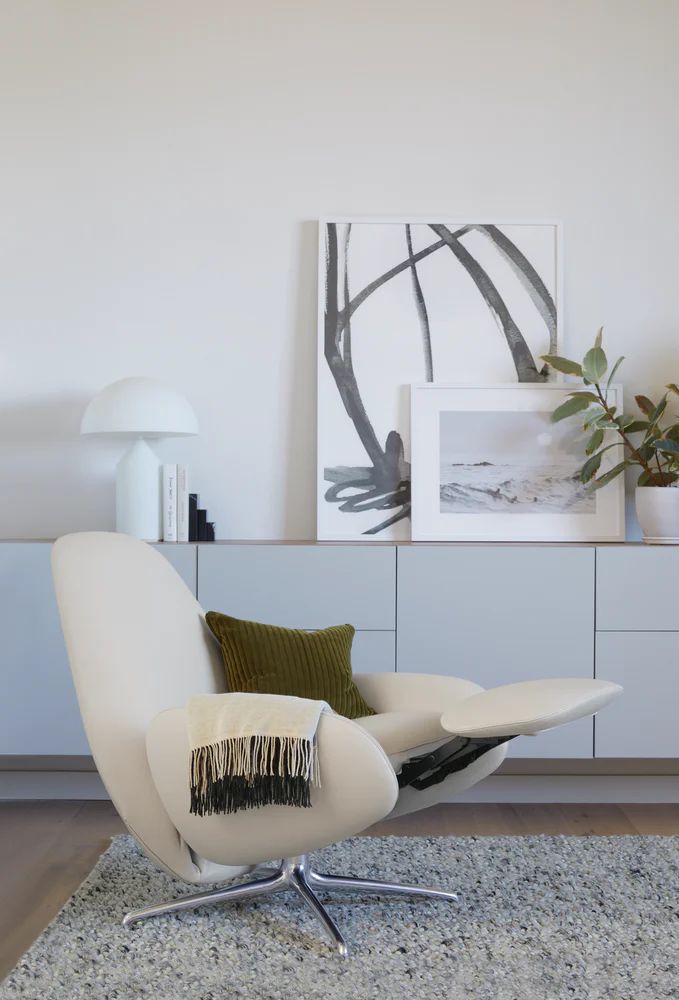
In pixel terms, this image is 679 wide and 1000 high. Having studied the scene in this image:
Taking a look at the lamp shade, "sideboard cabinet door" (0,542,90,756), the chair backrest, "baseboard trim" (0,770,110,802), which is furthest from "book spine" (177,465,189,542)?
"baseboard trim" (0,770,110,802)

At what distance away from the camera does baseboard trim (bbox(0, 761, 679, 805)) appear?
10.1 feet

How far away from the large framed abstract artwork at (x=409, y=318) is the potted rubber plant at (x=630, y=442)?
20 centimetres

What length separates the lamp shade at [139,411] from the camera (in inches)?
117

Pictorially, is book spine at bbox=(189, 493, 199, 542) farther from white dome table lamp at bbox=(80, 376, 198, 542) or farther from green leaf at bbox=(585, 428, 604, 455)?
green leaf at bbox=(585, 428, 604, 455)

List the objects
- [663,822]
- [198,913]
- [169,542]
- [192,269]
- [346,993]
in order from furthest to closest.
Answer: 1. [192,269]
2. [169,542]
3. [663,822]
4. [198,913]
5. [346,993]

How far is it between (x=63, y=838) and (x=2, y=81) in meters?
2.54

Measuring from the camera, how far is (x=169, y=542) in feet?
10.0

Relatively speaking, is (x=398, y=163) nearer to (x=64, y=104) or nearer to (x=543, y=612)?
(x=64, y=104)

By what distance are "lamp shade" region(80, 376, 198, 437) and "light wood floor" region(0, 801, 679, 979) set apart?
117 centimetres

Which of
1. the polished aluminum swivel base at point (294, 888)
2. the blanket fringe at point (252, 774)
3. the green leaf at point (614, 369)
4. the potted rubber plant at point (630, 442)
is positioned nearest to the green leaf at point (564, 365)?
the potted rubber plant at point (630, 442)

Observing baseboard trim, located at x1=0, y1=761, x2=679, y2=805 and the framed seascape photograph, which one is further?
the framed seascape photograph

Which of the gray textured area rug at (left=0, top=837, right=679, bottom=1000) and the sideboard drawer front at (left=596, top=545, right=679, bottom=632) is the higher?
the sideboard drawer front at (left=596, top=545, right=679, bottom=632)

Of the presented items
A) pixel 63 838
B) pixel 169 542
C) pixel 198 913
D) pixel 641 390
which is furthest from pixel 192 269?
pixel 198 913

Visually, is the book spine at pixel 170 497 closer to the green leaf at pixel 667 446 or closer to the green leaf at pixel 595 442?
the green leaf at pixel 595 442
